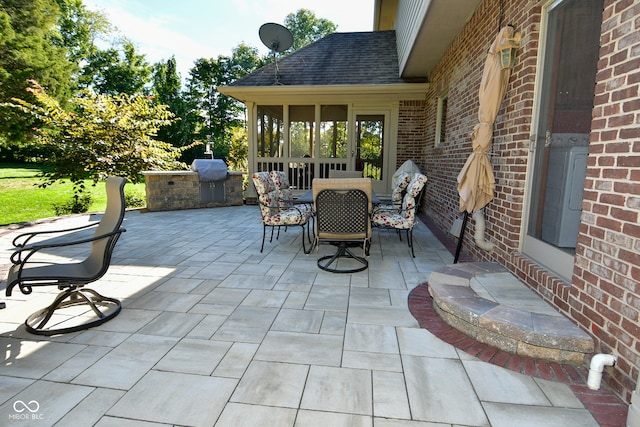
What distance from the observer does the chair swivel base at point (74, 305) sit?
94.9 inches

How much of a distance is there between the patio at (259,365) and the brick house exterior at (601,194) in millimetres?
435

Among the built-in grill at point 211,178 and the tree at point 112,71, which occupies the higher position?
the tree at point 112,71

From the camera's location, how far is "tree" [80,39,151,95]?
72.8 feet

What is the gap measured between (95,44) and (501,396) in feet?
99.0

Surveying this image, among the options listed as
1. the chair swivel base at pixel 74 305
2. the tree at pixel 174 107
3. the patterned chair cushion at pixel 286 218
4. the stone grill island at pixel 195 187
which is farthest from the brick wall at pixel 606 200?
the tree at pixel 174 107

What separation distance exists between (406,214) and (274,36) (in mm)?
6335

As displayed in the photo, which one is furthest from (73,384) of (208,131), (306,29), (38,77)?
(306,29)

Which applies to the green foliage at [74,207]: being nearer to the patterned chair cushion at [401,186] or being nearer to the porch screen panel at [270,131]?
the porch screen panel at [270,131]

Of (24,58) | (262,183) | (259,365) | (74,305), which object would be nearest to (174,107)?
(24,58)

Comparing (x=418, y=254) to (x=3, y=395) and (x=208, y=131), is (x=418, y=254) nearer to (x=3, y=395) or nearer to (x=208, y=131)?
(x=3, y=395)

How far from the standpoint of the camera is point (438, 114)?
21.9 feet

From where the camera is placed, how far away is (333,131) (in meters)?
8.58

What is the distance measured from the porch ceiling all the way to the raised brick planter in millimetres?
4683

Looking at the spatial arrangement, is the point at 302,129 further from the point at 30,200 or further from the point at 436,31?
the point at 30,200
